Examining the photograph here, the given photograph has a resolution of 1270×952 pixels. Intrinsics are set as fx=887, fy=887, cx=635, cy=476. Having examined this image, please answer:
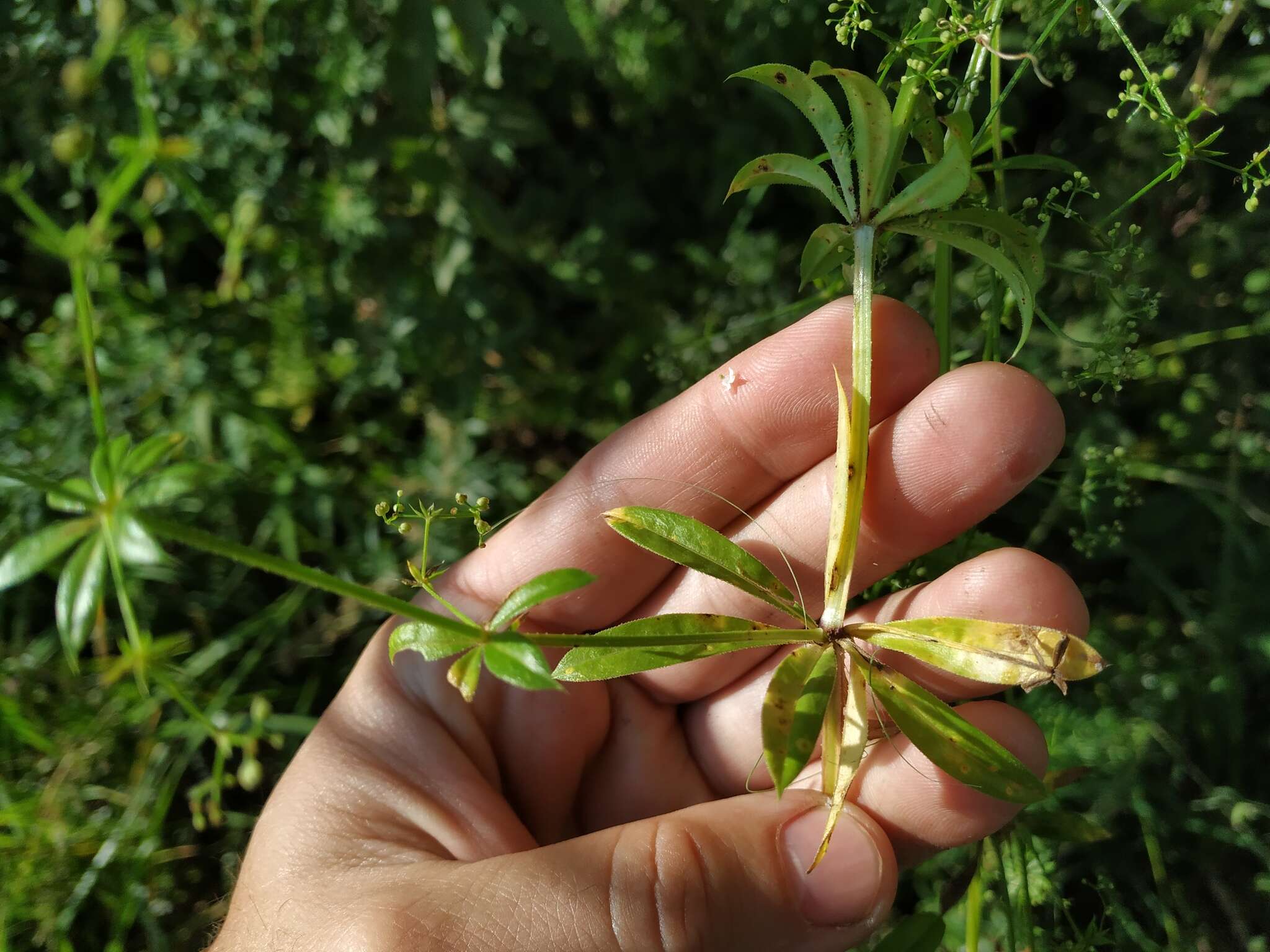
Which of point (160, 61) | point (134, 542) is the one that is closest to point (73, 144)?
point (160, 61)

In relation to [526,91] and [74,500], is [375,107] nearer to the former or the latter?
[526,91]

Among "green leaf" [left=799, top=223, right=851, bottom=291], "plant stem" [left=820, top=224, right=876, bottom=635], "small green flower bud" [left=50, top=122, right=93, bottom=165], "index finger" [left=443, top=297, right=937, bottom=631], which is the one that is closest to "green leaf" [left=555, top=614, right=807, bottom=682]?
"plant stem" [left=820, top=224, right=876, bottom=635]

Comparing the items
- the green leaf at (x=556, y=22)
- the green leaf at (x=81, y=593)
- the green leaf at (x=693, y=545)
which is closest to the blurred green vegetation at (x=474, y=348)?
the green leaf at (x=556, y=22)

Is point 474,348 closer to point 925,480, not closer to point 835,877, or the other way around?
point 925,480

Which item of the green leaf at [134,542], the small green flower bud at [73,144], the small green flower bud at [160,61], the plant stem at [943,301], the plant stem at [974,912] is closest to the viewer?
the green leaf at [134,542]

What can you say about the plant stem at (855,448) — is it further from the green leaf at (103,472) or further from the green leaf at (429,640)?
the green leaf at (103,472)

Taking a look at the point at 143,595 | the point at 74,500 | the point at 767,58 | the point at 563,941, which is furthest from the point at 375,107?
the point at 563,941
